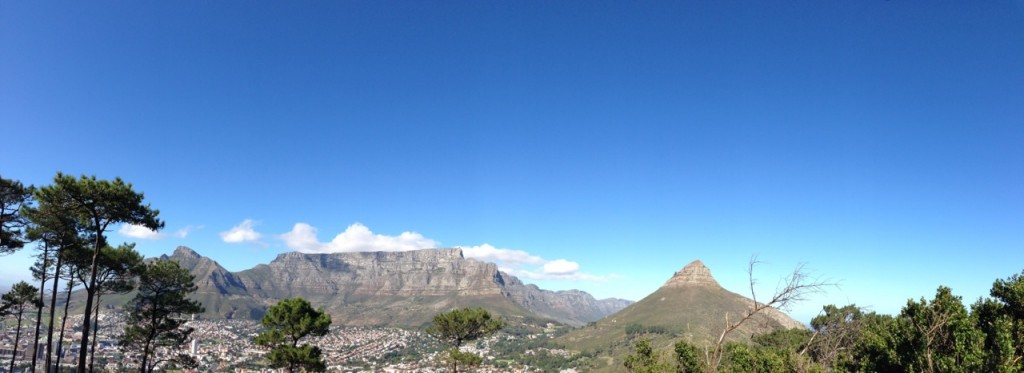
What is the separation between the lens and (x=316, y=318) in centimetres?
2748

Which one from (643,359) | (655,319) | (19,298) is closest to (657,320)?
(655,319)

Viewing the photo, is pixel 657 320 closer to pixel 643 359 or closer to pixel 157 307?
pixel 643 359

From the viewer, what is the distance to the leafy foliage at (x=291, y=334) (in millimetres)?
25766

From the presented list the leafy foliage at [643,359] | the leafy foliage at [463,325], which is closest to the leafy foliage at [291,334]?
the leafy foliage at [463,325]

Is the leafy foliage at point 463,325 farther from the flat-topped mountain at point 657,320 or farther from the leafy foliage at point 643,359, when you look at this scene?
the flat-topped mountain at point 657,320

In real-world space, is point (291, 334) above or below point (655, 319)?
above

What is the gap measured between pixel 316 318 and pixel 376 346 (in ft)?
544

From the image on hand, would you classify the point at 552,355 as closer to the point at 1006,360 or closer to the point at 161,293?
the point at 161,293

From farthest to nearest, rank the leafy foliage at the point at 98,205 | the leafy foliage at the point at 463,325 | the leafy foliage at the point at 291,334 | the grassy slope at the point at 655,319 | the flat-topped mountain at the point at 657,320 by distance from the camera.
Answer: the flat-topped mountain at the point at 657,320 → the grassy slope at the point at 655,319 → the leafy foliage at the point at 463,325 → the leafy foliage at the point at 291,334 → the leafy foliage at the point at 98,205

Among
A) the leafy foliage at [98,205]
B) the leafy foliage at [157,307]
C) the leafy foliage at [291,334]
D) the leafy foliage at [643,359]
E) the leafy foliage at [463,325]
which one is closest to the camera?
the leafy foliage at [98,205]

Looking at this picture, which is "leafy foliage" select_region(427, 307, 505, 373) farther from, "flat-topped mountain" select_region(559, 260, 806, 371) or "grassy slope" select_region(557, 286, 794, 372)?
"flat-topped mountain" select_region(559, 260, 806, 371)

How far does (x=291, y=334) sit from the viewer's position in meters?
26.7

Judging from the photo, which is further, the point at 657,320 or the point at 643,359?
the point at 657,320

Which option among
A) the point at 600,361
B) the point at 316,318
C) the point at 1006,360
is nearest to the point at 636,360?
the point at 1006,360
